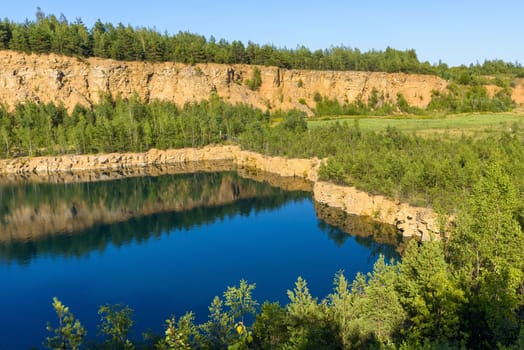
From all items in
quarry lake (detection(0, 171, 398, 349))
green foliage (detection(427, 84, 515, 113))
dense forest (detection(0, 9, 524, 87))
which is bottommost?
quarry lake (detection(0, 171, 398, 349))

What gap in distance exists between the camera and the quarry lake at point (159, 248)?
144ft

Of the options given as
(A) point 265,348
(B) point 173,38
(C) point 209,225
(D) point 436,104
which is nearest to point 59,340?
(A) point 265,348

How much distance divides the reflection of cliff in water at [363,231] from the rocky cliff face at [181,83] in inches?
3907

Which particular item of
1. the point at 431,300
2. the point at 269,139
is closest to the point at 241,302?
the point at 431,300

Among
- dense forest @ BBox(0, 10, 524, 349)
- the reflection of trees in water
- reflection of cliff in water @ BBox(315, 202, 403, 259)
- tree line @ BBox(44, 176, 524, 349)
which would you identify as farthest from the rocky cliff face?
tree line @ BBox(44, 176, 524, 349)

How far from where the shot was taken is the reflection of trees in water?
205 ft

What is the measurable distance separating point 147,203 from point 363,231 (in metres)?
45.5

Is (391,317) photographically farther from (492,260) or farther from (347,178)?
(347,178)

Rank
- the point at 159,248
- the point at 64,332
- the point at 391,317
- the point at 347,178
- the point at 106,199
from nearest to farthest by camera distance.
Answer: the point at 64,332, the point at 391,317, the point at 159,248, the point at 347,178, the point at 106,199

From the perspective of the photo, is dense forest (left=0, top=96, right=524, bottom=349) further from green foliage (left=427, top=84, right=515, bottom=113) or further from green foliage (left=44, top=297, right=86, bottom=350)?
green foliage (left=427, top=84, right=515, bottom=113)

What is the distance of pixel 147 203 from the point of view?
86.6m

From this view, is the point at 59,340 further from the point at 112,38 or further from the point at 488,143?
the point at 112,38

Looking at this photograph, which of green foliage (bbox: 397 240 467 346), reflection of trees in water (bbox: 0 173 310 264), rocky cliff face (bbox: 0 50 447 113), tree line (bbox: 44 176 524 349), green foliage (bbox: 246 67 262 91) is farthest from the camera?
green foliage (bbox: 246 67 262 91)

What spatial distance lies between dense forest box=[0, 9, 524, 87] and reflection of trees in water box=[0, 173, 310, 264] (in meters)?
63.8
